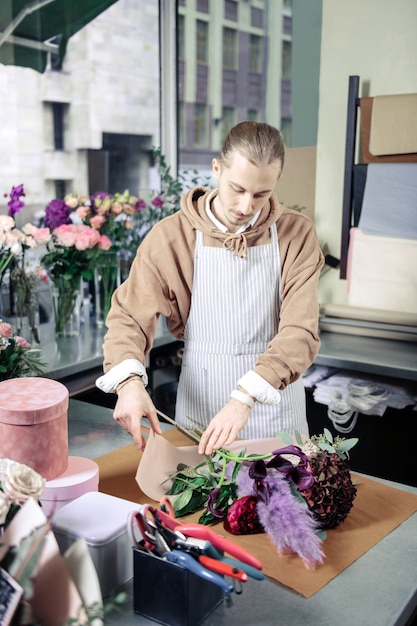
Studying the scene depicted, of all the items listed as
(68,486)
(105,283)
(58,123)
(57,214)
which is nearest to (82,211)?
(57,214)

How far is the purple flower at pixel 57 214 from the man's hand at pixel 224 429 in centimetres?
154

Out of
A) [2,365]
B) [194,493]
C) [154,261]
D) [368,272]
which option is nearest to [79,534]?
[194,493]

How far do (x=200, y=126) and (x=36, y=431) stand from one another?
2836mm

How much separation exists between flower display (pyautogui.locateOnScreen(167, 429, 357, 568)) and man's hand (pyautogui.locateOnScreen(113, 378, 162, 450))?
16cm

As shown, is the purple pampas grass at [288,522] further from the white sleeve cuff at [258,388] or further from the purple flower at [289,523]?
the white sleeve cuff at [258,388]

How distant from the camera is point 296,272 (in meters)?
1.75

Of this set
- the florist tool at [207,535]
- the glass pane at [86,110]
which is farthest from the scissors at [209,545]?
the glass pane at [86,110]

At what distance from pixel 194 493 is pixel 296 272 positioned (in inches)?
27.4

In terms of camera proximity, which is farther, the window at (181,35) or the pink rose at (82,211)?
the window at (181,35)

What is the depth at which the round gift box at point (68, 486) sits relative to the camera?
47.3 inches

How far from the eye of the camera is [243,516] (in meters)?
1.18

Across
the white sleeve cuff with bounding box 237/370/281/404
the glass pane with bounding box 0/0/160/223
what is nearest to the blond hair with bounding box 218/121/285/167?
the white sleeve cuff with bounding box 237/370/281/404

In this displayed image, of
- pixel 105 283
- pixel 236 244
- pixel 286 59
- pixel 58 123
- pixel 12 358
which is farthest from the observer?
pixel 286 59

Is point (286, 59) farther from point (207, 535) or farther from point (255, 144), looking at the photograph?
point (207, 535)
